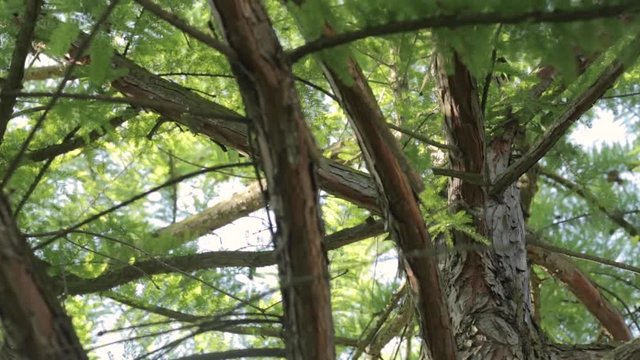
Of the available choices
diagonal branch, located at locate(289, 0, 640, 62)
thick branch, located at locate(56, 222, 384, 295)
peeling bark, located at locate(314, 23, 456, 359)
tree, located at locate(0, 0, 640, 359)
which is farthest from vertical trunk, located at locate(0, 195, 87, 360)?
thick branch, located at locate(56, 222, 384, 295)

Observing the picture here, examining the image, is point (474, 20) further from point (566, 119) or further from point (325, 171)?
point (325, 171)

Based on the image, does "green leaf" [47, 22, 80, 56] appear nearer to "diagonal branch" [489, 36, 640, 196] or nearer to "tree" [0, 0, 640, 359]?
"tree" [0, 0, 640, 359]

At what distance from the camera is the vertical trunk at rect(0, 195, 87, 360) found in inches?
67.1

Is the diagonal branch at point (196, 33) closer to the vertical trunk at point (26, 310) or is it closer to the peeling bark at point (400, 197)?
the peeling bark at point (400, 197)

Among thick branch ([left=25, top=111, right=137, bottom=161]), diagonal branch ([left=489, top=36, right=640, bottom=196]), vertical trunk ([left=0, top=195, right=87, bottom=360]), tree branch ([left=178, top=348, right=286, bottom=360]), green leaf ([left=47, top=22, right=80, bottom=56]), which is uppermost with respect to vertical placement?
thick branch ([left=25, top=111, right=137, bottom=161])

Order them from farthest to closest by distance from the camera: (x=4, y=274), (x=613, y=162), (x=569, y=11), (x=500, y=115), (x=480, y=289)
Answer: (x=613, y=162) → (x=500, y=115) → (x=480, y=289) → (x=4, y=274) → (x=569, y=11)

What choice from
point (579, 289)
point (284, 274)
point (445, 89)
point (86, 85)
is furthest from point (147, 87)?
point (579, 289)

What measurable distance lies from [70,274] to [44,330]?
1.47 meters

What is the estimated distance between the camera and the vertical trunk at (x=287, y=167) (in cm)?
165

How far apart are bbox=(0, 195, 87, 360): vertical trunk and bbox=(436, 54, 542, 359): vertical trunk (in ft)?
5.77

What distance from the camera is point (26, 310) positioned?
67.3 inches

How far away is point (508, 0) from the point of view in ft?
5.20

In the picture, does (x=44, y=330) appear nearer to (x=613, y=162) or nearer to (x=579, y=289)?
(x=579, y=289)

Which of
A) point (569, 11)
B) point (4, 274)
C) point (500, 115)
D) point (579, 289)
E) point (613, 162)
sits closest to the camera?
point (569, 11)
